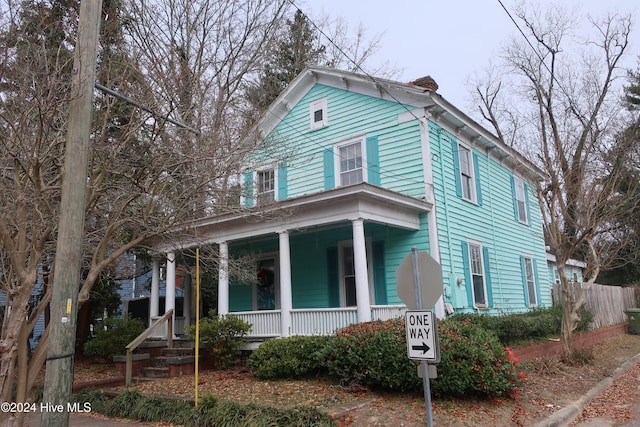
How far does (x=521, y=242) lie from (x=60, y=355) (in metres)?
17.0

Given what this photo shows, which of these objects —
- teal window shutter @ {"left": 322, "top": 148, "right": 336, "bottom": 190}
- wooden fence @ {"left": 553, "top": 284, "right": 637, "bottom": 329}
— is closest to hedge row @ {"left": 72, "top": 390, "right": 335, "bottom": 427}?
teal window shutter @ {"left": 322, "top": 148, "right": 336, "bottom": 190}

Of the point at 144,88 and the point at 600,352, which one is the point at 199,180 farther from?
the point at 600,352

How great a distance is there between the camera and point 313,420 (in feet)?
22.8

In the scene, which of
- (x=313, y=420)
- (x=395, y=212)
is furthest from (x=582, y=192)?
(x=313, y=420)

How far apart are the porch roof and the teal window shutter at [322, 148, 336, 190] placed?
8.45 feet

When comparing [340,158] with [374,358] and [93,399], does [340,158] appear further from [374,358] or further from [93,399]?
[93,399]

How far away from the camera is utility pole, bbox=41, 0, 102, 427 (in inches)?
191

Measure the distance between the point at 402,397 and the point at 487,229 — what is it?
353 inches

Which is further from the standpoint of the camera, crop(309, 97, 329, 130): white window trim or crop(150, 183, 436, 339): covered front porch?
crop(309, 97, 329, 130): white window trim

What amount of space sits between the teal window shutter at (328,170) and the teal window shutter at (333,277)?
1980mm

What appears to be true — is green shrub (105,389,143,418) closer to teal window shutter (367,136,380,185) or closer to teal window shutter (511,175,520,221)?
teal window shutter (367,136,380,185)

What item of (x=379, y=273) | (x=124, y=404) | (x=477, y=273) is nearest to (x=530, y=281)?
Result: (x=477, y=273)

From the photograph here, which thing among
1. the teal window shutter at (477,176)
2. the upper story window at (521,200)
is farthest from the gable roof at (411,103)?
the upper story window at (521,200)

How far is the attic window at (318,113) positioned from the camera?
52.6 feet
